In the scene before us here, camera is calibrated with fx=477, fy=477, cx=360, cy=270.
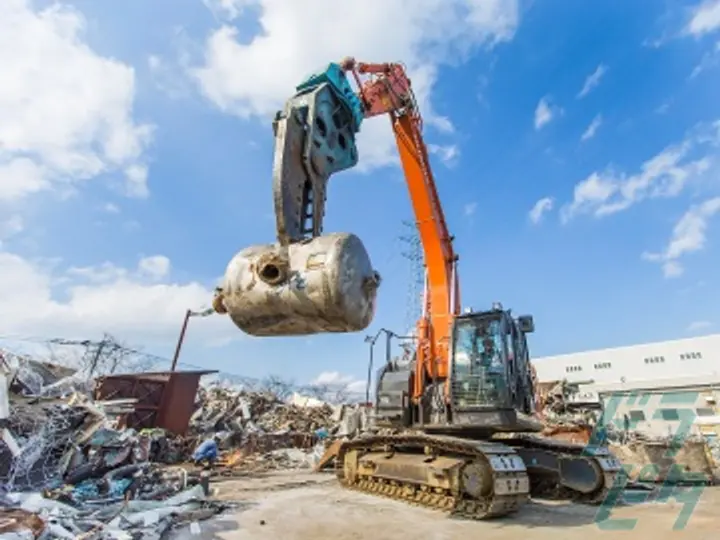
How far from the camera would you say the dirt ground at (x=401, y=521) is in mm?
5172

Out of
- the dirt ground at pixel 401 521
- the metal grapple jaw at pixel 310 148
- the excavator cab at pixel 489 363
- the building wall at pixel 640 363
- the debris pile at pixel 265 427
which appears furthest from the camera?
the building wall at pixel 640 363

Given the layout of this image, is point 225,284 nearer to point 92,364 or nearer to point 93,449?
point 93,449

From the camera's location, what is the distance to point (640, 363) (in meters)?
43.3

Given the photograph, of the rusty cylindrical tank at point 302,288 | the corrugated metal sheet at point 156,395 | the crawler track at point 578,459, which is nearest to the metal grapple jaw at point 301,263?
the rusty cylindrical tank at point 302,288

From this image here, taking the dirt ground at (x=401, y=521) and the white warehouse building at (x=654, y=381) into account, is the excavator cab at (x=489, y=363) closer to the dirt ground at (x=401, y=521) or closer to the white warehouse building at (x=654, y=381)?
the dirt ground at (x=401, y=521)

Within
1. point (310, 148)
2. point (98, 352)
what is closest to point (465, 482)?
point (310, 148)

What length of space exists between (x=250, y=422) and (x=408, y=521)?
13.5 m

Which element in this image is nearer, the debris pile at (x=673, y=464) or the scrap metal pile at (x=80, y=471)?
the scrap metal pile at (x=80, y=471)

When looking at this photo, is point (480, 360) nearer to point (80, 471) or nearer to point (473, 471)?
point (473, 471)

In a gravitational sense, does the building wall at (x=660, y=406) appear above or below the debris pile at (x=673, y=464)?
above

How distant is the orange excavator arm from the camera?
9109 millimetres

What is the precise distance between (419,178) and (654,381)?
30.6 meters

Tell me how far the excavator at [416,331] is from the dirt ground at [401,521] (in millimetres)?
380
